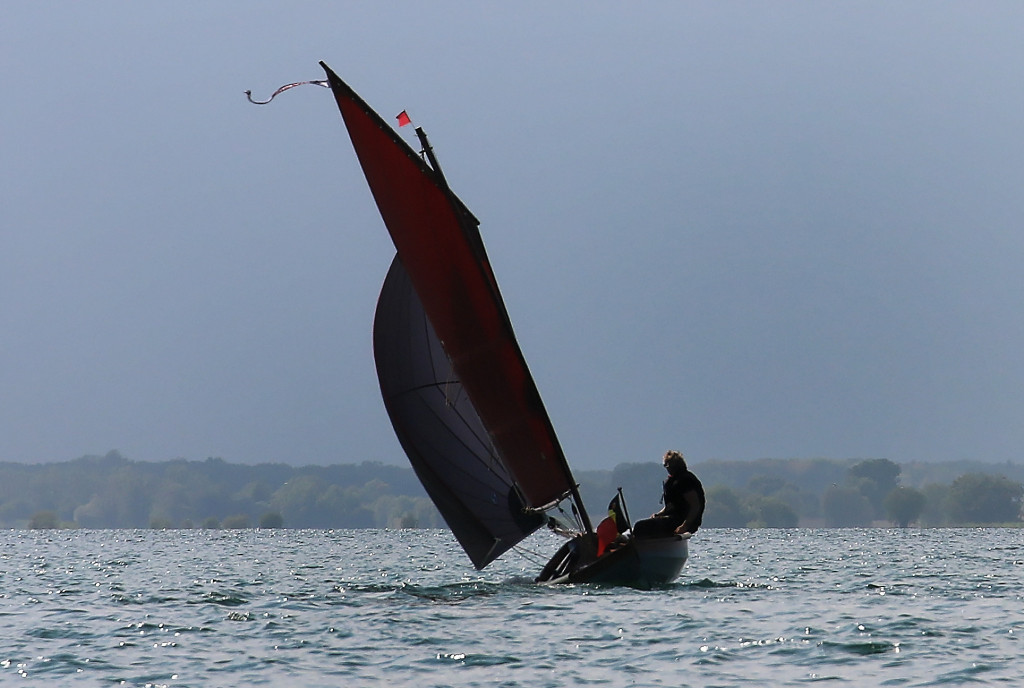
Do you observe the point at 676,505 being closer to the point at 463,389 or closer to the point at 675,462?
the point at 675,462

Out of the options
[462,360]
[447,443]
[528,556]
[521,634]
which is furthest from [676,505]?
[528,556]

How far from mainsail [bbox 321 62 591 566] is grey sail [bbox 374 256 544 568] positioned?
29 millimetres

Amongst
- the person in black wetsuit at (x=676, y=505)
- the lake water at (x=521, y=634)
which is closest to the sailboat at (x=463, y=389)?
the person in black wetsuit at (x=676, y=505)

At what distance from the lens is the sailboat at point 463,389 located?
27.3 m

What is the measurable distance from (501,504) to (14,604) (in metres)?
11.3

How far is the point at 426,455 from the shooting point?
3100cm

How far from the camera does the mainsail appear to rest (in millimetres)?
27219

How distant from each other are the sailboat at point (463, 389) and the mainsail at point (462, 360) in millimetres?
25

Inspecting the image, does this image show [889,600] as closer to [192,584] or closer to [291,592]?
[291,592]

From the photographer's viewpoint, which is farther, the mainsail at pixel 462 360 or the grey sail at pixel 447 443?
the grey sail at pixel 447 443

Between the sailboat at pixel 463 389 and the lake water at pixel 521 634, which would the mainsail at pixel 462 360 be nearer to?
the sailboat at pixel 463 389

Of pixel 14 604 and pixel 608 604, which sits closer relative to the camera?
pixel 608 604

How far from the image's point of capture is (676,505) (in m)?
28.2

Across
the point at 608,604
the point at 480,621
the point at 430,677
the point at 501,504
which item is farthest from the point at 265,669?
the point at 501,504
